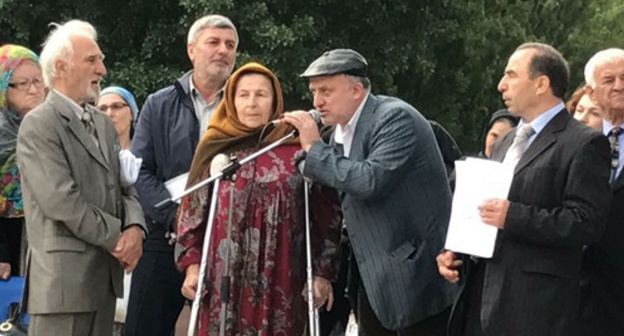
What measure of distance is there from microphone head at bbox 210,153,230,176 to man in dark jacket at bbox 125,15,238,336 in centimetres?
73

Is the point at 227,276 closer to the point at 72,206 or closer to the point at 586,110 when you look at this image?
the point at 72,206

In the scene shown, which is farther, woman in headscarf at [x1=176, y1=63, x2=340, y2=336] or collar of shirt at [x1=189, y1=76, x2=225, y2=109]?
collar of shirt at [x1=189, y1=76, x2=225, y2=109]

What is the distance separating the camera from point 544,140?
14.0 feet

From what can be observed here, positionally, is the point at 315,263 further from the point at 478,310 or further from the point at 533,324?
the point at 533,324

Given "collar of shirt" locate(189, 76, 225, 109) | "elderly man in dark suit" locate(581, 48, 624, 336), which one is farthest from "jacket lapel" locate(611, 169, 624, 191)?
"collar of shirt" locate(189, 76, 225, 109)

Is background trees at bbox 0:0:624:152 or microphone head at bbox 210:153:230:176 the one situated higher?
background trees at bbox 0:0:624:152

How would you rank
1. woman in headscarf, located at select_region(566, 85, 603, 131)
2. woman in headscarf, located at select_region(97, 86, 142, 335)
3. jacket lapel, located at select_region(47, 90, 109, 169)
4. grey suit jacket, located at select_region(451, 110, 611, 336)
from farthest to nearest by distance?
woman in headscarf, located at select_region(97, 86, 142, 335) < woman in headscarf, located at select_region(566, 85, 603, 131) < jacket lapel, located at select_region(47, 90, 109, 169) < grey suit jacket, located at select_region(451, 110, 611, 336)

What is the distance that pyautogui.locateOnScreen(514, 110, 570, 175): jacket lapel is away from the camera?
4266 mm

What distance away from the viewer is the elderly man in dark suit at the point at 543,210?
414 cm

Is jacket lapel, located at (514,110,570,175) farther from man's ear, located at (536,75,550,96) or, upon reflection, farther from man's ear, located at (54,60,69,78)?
man's ear, located at (54,60,69,78)

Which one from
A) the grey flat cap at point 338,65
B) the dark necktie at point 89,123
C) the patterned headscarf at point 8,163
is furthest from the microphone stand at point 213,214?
the patterned headscarf at point 8,163

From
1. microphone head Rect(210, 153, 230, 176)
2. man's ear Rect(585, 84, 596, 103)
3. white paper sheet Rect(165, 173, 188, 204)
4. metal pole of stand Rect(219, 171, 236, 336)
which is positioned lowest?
metal pole of stand Rect(219, 171, 236, 336)

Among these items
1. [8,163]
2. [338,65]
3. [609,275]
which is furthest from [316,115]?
[8,163]

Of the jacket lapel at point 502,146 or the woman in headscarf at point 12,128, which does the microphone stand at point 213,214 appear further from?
the woman in headscarf at point 12,128
